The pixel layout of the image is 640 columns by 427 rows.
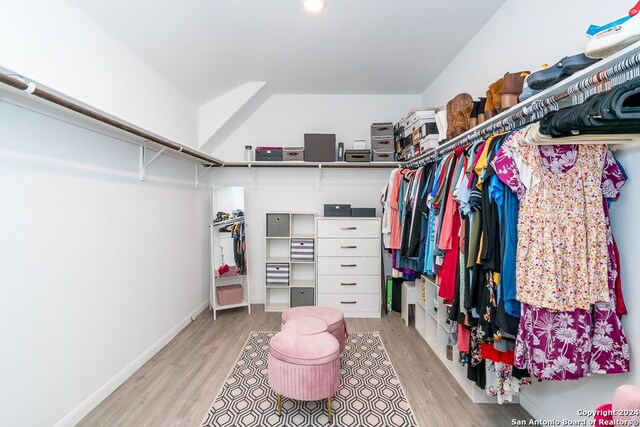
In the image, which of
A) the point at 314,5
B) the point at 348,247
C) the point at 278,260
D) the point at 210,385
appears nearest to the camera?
the point at 314,5

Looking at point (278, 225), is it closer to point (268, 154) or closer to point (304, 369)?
point (268, 154)

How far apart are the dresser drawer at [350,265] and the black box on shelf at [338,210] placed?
1.70ft

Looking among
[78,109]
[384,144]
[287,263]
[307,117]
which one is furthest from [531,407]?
[307,117]

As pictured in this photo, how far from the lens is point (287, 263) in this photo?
3.42 meters

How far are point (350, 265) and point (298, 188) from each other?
1210 millimetres

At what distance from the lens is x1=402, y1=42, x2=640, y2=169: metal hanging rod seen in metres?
0.92

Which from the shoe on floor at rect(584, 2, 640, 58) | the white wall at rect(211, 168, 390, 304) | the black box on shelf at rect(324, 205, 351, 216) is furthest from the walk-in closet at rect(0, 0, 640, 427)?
the white wall at rect(211, 168, 390, 304)

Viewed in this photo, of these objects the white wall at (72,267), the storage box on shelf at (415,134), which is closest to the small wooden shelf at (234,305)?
the white wall at (72,267)

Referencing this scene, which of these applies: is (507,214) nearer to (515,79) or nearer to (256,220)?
(515,79)

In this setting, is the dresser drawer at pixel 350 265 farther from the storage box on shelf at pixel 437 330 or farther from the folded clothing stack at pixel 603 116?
the folded clothing stack at pixel 603 116

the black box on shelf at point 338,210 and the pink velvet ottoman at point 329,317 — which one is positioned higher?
the black box on shelf at point 338,210

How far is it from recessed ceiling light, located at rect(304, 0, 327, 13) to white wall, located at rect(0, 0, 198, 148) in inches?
53.5

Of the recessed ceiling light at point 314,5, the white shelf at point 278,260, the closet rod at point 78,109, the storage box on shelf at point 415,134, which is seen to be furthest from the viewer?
the white shelf at point 278,260

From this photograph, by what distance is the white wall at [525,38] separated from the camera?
1.41 meters
